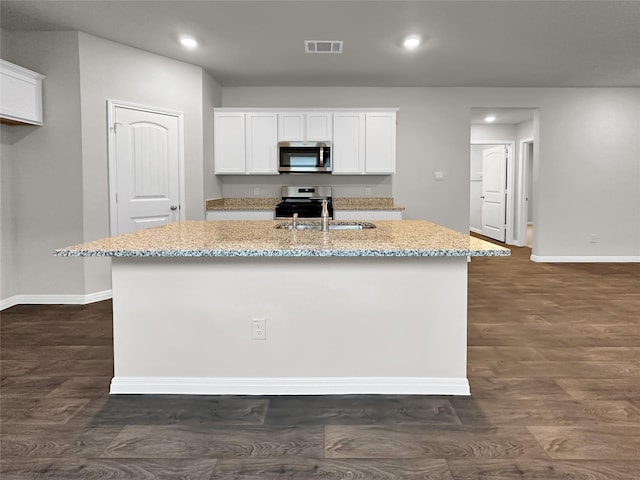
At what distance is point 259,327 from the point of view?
241 cm

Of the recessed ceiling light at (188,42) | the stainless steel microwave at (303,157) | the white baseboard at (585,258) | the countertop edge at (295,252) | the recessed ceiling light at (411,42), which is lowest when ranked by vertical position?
the white baseboard at (585,258)

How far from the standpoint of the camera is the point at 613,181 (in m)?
6.60

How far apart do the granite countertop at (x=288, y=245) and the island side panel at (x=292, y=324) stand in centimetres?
11

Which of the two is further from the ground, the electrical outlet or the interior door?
the interior door

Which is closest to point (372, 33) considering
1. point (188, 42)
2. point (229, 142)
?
point (188, 42)

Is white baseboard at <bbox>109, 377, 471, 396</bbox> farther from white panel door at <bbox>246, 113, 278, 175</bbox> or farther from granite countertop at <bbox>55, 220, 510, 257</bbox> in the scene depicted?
white panel door at <bbox>246, 113, 278, 175</bbox>

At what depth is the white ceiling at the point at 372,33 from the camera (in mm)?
3643

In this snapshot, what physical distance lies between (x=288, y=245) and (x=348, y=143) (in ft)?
12.8

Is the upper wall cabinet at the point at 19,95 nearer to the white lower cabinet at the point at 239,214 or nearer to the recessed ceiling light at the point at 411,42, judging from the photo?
the white lower cabinet at the point at 239,214

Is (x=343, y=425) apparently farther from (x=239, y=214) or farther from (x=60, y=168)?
(x=239, y=214)

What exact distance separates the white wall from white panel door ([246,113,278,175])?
474 millimetres

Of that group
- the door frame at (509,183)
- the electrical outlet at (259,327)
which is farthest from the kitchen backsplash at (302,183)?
the electrical outlet at (259,327)

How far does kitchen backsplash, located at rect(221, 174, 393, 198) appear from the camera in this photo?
629cm

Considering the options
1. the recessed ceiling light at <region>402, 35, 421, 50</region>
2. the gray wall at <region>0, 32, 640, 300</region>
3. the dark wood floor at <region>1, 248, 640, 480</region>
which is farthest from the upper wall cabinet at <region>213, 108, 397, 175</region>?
the dark wood floor at <region>1, 248, 640, 480</region>
